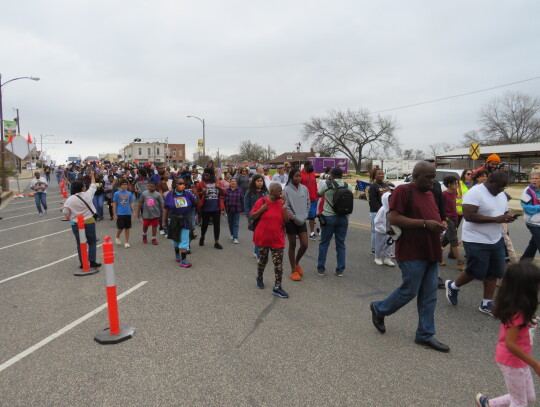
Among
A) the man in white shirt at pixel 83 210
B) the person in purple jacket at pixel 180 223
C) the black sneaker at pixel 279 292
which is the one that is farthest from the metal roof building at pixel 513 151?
the man in white shirt at pixel 83 210

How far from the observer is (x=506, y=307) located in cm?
224

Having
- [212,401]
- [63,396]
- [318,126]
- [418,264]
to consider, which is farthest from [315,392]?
[318,126]

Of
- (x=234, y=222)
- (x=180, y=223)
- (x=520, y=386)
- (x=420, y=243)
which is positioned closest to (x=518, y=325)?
(x=520, y=386)

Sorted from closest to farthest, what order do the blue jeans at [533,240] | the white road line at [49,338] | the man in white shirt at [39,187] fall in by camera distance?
the white road line at [49,338], the blue jeans at [533,240], the man in white shirt at [39,187]

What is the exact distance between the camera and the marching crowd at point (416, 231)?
229 cm

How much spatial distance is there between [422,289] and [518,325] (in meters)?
1.35

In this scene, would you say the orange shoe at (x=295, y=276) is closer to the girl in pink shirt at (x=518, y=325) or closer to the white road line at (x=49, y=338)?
the white road line at (x=49, y=338)

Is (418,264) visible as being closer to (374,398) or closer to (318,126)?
(374,398)

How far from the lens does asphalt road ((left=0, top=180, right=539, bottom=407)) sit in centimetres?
284

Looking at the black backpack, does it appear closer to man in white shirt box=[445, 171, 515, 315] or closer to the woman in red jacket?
the woman in red jacket

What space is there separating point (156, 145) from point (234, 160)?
31.5 m

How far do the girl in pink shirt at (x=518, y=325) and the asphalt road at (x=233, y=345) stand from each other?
54cm

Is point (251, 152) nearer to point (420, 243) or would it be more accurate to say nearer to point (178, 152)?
point (178, 152)

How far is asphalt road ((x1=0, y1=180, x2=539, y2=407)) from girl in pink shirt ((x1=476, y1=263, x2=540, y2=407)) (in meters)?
0.54
